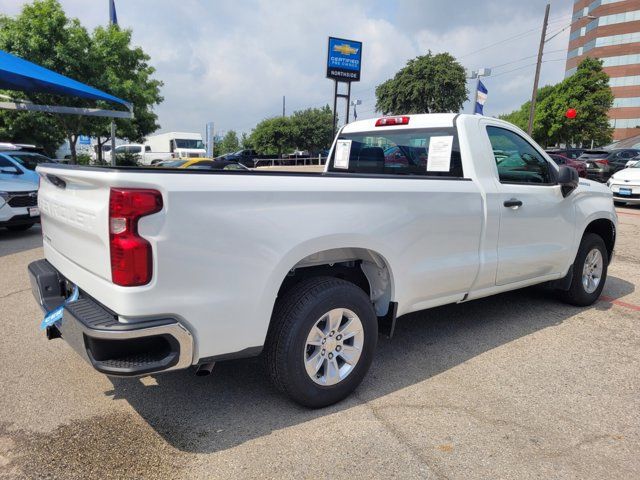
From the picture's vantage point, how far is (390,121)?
428 centimetres

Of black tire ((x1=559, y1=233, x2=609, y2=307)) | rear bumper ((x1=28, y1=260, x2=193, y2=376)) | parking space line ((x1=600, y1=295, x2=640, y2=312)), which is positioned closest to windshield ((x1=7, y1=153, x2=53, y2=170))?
rear bumper ((x1=28, y1=260, x2=193, y2=376))

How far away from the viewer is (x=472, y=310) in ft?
16.3

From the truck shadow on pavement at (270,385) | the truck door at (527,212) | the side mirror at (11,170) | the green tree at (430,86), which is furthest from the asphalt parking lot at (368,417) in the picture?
the green tree at (430,86)

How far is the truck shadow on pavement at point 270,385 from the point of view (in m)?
2.77

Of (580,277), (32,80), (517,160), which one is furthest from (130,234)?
(32,80)

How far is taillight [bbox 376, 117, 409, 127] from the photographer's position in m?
4.20

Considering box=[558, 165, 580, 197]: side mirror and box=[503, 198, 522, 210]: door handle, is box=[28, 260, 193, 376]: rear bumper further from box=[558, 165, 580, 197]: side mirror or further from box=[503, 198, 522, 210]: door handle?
box=[558, 165, 580, 197]: side mirror

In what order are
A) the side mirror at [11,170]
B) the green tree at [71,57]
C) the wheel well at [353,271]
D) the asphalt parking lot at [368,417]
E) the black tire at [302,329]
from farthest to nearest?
the green tree at [71,57] → the side mirror at [11,170] → the wheel well at [353,271] → the black tire at [302,329] → the asphalt parking lot at [368,417]

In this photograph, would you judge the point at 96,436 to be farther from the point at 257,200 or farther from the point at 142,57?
the point at 142,57

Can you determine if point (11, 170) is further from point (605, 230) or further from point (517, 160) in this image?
point (605, 230)

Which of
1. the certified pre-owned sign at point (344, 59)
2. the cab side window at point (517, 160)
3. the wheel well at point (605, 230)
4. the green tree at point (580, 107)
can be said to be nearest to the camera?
the cab side window at point (517, 160)

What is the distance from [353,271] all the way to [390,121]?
5.40 ft

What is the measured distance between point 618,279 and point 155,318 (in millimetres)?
6366

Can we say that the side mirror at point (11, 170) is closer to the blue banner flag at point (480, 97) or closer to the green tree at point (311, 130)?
the blue banner flag at point (480, 97)
